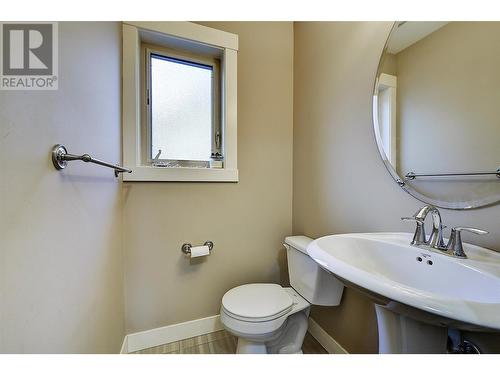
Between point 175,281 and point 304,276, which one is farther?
point 175,281

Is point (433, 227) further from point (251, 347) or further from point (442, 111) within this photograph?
point (251, 347)

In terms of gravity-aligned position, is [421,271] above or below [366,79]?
below

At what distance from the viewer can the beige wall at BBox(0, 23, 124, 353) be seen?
0.45 meters

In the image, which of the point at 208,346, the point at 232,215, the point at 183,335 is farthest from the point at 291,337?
the point at 232,215

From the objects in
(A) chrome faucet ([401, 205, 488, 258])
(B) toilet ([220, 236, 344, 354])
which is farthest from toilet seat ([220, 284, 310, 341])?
(A) chrome faucet ([401, 205, 488, 258])

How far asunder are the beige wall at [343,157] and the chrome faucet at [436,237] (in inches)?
4.1

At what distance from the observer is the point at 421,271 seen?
0.70 metres

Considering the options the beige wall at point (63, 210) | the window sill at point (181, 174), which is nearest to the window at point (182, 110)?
the window sill at point (181, 174)

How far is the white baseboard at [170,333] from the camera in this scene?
1.26 metres

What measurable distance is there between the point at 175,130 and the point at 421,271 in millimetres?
1490

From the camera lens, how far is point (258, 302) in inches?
43.8

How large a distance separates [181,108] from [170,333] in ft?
4.89
